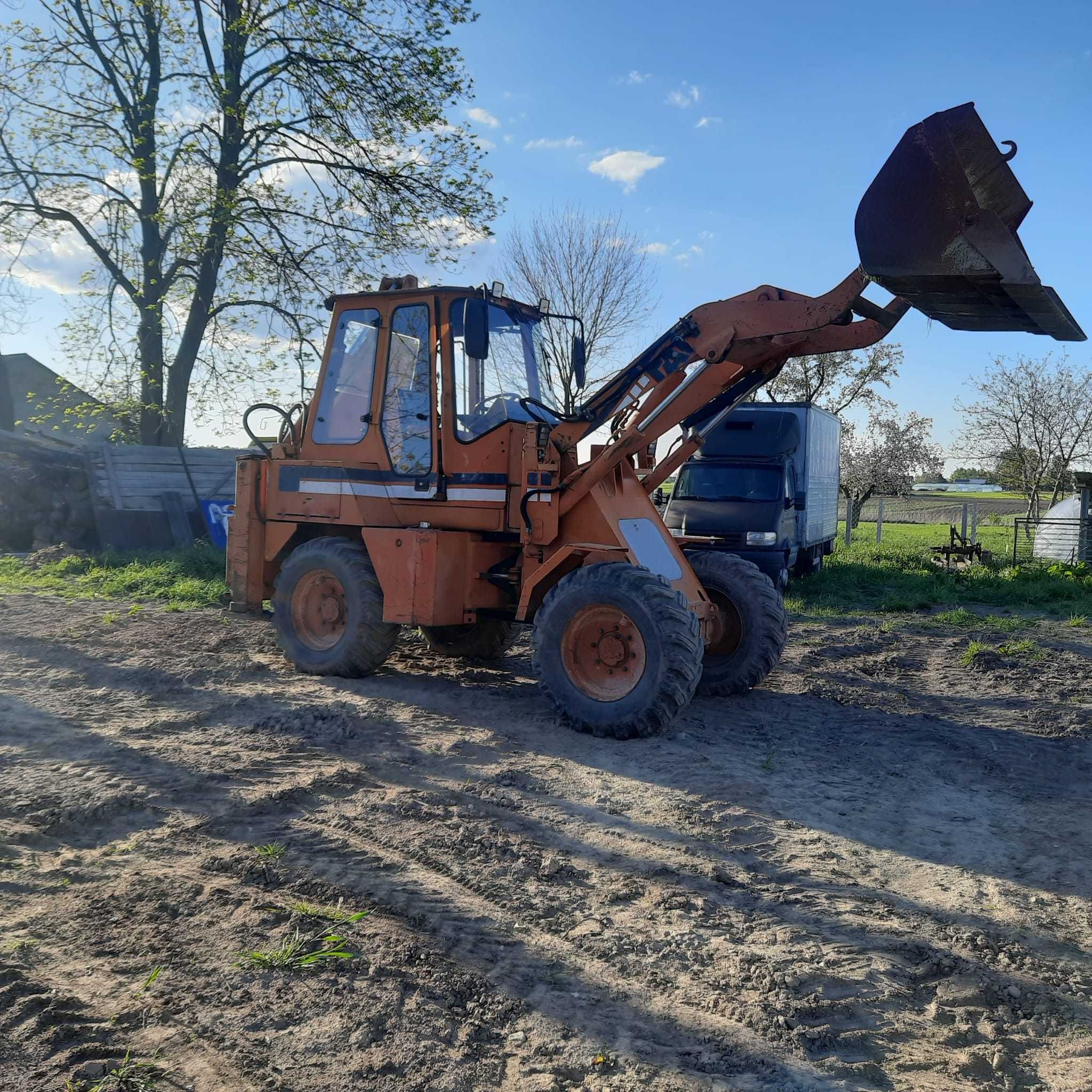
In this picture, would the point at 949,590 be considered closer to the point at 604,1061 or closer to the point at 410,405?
the point at 410,405

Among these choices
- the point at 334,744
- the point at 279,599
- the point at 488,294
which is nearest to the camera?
the point at 334,744

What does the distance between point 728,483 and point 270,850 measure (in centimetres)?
1071

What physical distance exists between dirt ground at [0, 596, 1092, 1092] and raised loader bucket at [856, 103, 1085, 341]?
2990mm

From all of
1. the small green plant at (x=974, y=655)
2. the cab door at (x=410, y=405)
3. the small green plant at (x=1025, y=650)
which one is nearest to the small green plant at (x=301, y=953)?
the cab door at (x=410, y=405)

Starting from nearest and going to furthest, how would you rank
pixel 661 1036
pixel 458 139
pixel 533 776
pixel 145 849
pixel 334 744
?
pixel 661 1036 < pixel 145 849 < pixel 533 776 < pixel 334 744 < pixel 458 139

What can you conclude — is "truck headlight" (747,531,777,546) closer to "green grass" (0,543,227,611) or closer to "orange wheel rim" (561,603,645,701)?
"orange wheel rim" (561,603,645,701)

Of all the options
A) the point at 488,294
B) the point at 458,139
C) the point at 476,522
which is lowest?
the point at 476,522

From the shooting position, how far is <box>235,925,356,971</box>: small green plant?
10.8ft

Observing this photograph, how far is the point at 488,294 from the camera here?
744 centimetres

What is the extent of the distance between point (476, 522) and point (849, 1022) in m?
5.03

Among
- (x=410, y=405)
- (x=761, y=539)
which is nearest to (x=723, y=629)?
(x=410, y=405)

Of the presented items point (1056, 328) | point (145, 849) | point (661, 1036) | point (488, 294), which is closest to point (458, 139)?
point (488, 294)

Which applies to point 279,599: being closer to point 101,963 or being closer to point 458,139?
point 101,963

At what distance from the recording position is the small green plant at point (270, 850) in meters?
Result: 4.21
